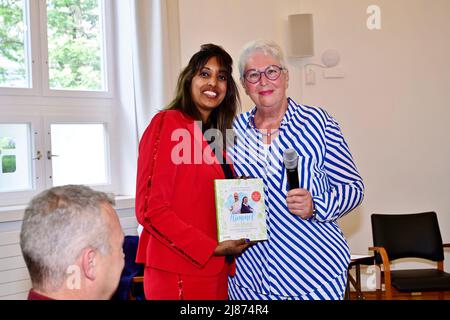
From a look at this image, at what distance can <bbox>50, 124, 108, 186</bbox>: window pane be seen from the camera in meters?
4.05

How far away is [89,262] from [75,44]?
3166mm

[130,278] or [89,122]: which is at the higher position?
[89,122]

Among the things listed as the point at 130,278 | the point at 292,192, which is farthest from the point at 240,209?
the point at 130,278

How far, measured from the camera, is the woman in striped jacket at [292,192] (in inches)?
76.9

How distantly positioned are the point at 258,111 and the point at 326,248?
0.58 metres

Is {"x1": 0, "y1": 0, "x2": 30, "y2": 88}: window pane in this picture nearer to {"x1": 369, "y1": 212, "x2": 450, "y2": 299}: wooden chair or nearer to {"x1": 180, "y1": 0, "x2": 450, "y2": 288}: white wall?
{"x1": 180, "y1": 0, "x2": 450, "y2": 288}: white wall

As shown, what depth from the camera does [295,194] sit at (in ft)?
6.21

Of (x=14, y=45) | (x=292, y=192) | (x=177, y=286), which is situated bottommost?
(x=177, y=286)

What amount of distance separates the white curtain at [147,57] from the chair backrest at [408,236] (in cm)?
195

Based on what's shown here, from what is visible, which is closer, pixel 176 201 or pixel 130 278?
pixel 176 201

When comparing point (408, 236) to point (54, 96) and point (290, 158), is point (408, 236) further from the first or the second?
point (290, 158)
